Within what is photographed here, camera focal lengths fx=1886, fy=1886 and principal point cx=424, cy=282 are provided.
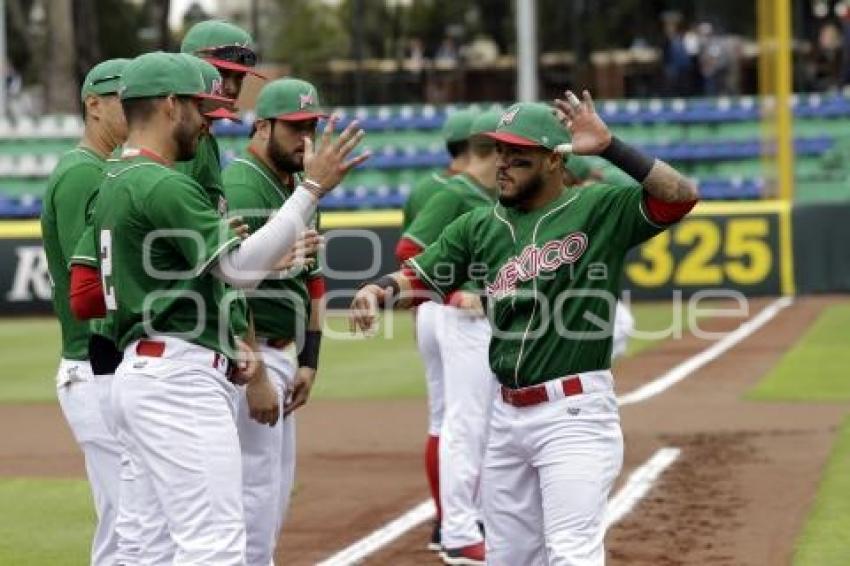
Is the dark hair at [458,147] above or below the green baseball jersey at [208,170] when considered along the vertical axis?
below

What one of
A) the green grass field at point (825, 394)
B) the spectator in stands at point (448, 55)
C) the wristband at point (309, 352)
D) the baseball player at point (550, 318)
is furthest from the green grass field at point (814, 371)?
the spectator in stands at point (448, 55)

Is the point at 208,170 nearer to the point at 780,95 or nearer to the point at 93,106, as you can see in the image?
the point at 93,106

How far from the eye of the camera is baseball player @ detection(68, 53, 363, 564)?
6238 mm

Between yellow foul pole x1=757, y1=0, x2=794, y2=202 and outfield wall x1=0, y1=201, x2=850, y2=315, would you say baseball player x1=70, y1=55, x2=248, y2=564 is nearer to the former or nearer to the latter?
outfield wall x1=0, y1=201, x2=850, y2=315

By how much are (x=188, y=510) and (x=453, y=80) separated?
93.2ft

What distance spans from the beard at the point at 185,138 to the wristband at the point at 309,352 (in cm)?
162

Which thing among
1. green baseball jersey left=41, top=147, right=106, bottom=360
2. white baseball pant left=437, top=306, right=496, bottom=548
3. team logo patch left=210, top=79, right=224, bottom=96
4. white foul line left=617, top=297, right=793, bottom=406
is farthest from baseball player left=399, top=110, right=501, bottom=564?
white foul line left=617, top=297, right=793, bottom=406

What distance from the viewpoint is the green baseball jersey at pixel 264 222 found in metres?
7.72

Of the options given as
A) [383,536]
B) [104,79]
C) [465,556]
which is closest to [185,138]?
[104,79]

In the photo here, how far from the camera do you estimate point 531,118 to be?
7039 millimetres

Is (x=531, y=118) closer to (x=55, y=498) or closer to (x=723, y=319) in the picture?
(x=55, y=498)

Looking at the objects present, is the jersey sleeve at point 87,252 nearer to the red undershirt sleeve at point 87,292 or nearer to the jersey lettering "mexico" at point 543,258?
the red undershirt sleeve at point 87,292

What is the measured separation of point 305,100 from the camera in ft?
25.3

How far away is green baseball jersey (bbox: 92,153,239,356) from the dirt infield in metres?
3.00
